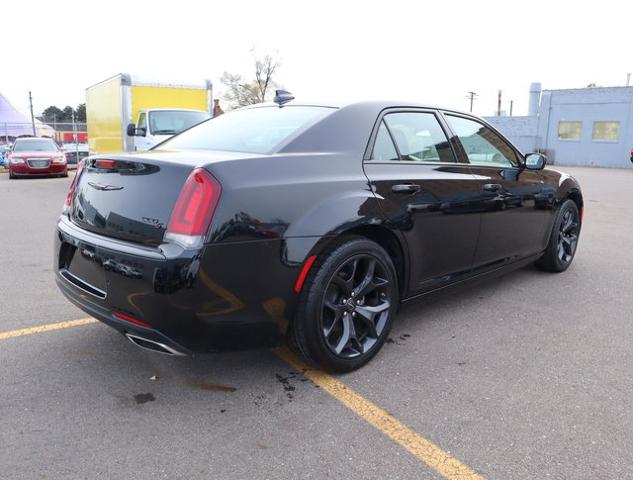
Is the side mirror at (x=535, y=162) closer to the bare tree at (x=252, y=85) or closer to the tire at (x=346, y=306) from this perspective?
the tire at (x=346, y=306)

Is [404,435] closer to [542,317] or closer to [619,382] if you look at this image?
[619,382]

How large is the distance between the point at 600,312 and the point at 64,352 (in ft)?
12.8

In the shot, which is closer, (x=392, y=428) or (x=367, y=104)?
(x=392, y=428)

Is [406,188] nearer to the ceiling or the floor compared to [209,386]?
nearer to the ceiling

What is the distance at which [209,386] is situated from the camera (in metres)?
3.00

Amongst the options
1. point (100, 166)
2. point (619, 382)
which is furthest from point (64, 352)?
point (619, 382)

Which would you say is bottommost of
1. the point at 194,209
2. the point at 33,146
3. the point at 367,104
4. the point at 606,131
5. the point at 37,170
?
the point at 37,170

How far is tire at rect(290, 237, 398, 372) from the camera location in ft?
9.51

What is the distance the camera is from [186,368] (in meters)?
3.22

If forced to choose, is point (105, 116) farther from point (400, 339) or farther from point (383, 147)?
point (400, 339)

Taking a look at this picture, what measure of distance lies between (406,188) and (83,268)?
6.30 feet

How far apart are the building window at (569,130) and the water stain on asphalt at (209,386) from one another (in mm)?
34625

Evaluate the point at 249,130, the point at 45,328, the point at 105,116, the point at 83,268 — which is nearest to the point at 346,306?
the point at 249,130

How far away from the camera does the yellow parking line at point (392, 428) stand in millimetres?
2295
